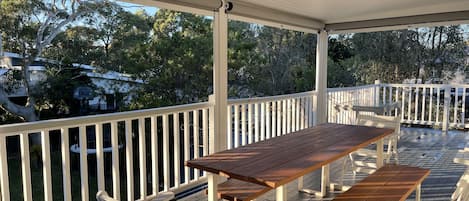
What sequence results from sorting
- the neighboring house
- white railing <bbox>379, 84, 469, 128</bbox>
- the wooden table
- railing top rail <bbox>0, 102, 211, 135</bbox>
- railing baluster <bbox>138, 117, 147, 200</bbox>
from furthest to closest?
1. white railing <bbox>379, 84, 469, 128</bbox>
2. the neighboring house
3. railing baluster <bbox>138, 117, 147, 200</bbox>
4. railing top rail <bbox>0, 102, 211, 135</bbox>
5. the wooden table

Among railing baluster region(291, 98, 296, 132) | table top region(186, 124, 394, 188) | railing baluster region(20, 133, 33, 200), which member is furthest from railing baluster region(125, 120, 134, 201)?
railing baluster region(291, 98, 296, 132)

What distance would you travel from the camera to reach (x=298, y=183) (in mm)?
3576

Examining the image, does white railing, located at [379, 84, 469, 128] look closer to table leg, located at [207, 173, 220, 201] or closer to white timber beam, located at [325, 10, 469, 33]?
white timber beam, located at [325, 10, 469, 33]

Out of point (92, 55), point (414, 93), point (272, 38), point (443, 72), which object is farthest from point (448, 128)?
point (92, 55)

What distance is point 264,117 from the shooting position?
14.6ft

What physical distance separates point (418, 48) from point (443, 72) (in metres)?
0.93

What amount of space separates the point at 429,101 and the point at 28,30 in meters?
7.55

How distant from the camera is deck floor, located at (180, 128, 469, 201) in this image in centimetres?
337

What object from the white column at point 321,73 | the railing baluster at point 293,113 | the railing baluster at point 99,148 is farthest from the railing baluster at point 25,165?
the white column at point 321,73

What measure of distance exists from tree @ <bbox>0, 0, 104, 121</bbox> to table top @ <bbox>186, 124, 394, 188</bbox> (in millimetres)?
4046

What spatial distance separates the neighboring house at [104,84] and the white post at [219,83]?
3093 mm

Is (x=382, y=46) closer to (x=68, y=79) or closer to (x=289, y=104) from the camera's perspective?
(x=289, y=104)

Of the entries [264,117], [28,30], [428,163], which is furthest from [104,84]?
[428,163]

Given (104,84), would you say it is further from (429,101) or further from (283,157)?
(429,101)
